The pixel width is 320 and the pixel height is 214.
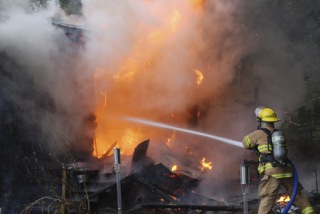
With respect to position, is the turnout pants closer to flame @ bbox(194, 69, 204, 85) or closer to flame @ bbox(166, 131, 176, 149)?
flame @ bbox(166, 131, 176, 149)

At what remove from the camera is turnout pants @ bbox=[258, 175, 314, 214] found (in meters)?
5.71

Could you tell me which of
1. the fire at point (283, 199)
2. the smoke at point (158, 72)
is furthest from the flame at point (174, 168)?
the fire at point (283, 199)

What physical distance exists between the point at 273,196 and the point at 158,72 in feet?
23.5

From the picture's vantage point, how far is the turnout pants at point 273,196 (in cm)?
571

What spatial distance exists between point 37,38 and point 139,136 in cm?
506

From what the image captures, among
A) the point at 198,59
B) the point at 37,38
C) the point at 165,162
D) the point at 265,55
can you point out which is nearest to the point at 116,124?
the point at 165,162

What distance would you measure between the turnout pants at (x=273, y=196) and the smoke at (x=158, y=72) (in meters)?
4.20

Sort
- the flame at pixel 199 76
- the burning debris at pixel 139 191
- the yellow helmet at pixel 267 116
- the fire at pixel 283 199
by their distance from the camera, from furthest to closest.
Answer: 1. the flame at pixel 199 76
2. the fire at pixel 283 199
3. the burning debris at pixel 139 191
4. the yellow helmet at pixel 267 116

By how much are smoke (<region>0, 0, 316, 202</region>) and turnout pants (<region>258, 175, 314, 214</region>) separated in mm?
4198

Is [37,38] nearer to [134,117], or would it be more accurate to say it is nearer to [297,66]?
[134,117]

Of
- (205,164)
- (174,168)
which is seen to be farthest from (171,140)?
(174,168)

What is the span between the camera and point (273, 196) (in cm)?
575

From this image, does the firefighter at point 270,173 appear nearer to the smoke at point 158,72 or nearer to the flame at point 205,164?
the smoke at point 158,72

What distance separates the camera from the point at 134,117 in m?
12.8
